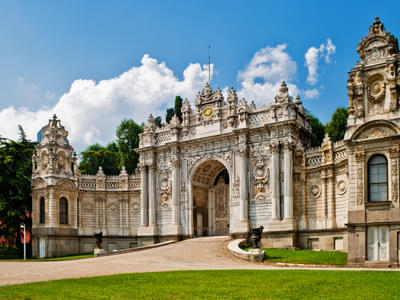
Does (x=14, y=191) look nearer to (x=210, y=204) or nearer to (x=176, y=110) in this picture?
(x=210, y=204)

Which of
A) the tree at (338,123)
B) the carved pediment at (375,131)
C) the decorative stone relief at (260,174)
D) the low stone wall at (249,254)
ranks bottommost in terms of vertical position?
the low stone wall at (249,254)

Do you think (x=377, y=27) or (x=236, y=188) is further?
(x=236, y=188)

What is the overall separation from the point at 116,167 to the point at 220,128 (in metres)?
30.3

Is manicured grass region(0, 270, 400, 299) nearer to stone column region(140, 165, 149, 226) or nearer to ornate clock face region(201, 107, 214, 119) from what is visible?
ornate clock face region(201, 107, 214, 119)

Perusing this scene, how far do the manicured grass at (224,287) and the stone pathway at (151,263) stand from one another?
4121 mm

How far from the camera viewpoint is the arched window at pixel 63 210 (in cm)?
4131

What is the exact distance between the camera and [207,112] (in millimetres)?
39969

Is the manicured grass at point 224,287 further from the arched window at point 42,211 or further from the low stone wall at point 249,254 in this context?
the arched window at point 42,211

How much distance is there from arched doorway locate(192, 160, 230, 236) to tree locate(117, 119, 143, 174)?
19.7 metres

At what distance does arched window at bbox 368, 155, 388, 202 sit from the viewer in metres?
24.2

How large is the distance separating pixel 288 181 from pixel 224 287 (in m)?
19.8

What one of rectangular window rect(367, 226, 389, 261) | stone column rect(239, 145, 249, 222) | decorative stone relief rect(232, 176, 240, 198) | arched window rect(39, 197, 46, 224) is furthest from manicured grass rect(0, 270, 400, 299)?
arched window rect(39, 197, 46, 224)

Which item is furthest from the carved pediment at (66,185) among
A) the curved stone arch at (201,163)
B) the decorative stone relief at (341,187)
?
the decorative stone relief at (341,187)

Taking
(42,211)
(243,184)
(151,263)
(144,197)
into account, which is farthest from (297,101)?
(42,211)
